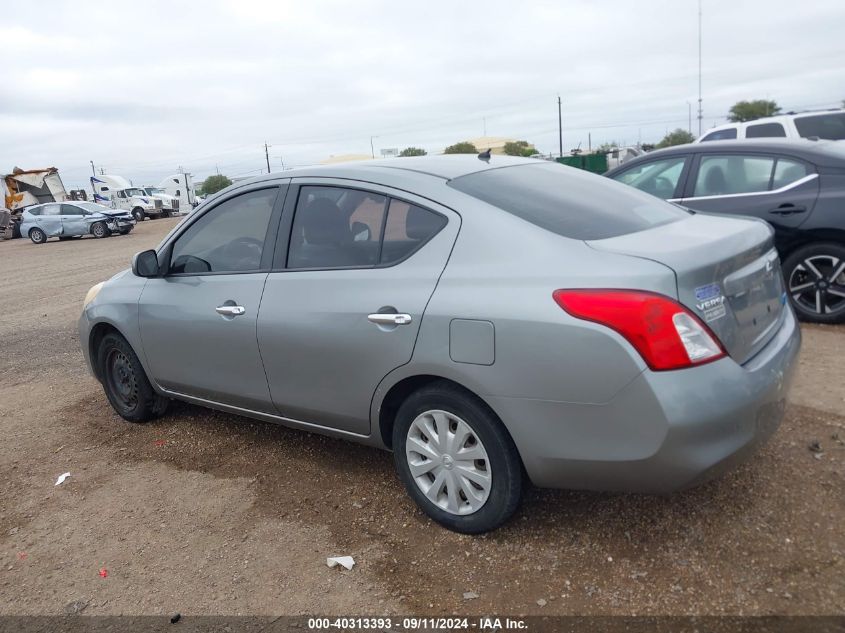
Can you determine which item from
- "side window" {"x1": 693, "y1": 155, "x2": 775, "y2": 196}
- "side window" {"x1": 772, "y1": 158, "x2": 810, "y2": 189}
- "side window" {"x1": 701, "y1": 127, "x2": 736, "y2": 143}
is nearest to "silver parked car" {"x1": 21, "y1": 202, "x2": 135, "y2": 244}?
"side window" {"x1": 701, "y1": 127, "x2": 736, "y2": 143}

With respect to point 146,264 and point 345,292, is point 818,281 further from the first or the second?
point 146,264

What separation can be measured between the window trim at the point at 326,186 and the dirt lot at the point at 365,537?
1.20m

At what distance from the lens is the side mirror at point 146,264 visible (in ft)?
14.3

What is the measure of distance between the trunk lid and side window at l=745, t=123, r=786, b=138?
9.95 m

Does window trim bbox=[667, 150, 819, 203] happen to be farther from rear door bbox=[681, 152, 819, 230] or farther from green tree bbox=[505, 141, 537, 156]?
green tree bbox=[505, 141, 537, 156]

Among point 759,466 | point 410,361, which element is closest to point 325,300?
point 410,361

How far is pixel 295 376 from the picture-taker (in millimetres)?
3641

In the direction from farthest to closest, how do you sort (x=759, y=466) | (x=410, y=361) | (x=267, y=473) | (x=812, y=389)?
(x=812, y=389) → (x=267, y=473) → (x=759, y=466) → (x=410, y=361)

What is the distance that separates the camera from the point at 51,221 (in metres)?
28.3

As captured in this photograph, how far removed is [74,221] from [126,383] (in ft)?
85.8

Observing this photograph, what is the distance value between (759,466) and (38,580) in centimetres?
348

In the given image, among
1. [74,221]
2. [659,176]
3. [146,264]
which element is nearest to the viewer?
[146,264]

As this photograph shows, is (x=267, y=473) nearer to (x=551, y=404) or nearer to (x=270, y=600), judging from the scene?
(x=270, y=600)

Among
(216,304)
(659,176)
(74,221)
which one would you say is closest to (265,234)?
(216,304)
